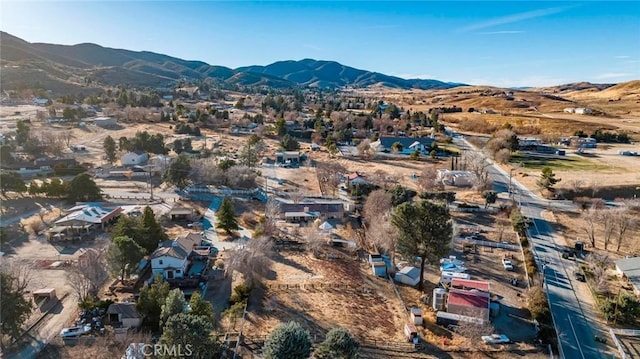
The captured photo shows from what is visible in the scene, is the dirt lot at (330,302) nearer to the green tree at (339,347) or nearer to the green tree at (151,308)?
the green tree at (339,347)

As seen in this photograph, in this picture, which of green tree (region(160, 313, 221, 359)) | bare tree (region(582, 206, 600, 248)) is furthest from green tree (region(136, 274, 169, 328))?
bare tree (region(582, 206, 600, 248))

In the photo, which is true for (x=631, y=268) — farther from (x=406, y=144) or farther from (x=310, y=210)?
(x=406, y=144)

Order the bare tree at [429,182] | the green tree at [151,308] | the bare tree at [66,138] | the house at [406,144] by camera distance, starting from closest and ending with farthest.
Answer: the green tree at [151,308], the bare tree at [429,182], the bare tree at [66,138], the house at [406,144]

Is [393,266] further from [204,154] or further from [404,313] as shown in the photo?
[204,154]

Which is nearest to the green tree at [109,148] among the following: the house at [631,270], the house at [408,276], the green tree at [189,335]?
the house at [408,276]

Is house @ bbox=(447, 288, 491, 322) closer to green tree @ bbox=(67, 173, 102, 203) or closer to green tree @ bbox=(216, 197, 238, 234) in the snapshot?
green tree @ bbox=(216, 197, 238, 234)
